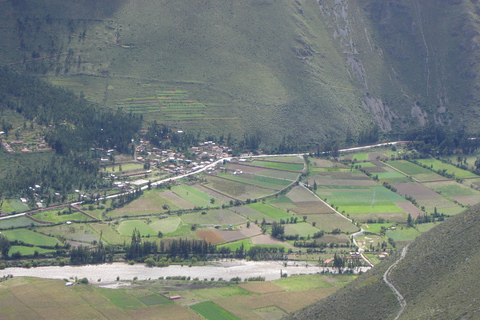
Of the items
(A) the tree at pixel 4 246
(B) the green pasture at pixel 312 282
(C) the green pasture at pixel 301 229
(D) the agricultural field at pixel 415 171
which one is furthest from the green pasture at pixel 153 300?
(D) the agricultural field at pixel 415 171

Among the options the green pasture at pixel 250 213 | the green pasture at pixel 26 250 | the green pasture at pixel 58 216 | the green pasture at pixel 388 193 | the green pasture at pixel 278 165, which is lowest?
the green pasture at pixel 26 250

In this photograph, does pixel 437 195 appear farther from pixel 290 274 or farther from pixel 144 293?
pixel 144 293

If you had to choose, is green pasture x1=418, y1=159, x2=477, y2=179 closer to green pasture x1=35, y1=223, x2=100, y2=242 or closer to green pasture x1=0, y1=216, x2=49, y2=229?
green pasture x1=35, y1=223, x2=100, y2=242

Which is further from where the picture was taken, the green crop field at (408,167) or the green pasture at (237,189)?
the green crop field at (408,167)

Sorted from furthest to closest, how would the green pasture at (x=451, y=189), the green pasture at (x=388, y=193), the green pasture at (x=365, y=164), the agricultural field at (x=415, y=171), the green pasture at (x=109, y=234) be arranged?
the green pasture at (x=365, y=164) → the agricultural field at (x=415, y=171) → the green pasture at (x=451, y=189) → the green pasture at (x=388, y=193) → the green pasture at (x=109, y=234)

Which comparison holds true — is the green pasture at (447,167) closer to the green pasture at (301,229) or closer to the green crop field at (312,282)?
the green pasture at (301,229)
